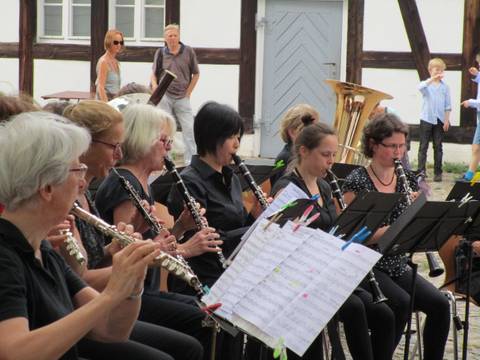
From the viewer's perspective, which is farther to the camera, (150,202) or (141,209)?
(150,202)

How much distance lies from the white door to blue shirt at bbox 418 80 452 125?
5.21 feet

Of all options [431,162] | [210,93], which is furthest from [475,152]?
[210,93]

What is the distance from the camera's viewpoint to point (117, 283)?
2.99 meters

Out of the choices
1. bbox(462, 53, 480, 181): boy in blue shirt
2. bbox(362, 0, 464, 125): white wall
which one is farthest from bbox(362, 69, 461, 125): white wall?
bbox(462, 53, 480, 181): boy in blue shirt

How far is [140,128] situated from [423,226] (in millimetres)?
1358

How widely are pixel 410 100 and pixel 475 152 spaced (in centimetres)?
168

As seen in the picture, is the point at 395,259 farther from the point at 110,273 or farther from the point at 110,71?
the point at 110,71

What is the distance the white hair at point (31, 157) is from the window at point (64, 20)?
541 inches

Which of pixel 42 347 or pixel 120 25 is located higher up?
pixel 120 25

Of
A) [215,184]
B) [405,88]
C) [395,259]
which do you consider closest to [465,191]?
[395,259]

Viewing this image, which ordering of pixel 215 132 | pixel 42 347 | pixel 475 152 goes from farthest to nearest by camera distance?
pixel 475 152 → pixel 215 132 → pixel 42 347

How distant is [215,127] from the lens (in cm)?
534

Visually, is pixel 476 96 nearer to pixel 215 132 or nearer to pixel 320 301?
pixel 215 132

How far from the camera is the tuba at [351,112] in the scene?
8328mm
